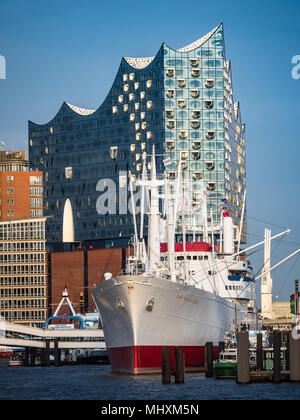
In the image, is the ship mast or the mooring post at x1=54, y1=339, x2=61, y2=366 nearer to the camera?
the ship mast

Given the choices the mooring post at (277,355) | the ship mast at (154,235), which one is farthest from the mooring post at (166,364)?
the ship mast at (154,235)

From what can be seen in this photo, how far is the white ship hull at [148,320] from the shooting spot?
88250 millimetres

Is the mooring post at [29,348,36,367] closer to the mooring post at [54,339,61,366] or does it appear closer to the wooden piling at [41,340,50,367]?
the wooden piling at [41,340,50,367]

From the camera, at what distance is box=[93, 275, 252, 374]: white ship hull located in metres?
88.2

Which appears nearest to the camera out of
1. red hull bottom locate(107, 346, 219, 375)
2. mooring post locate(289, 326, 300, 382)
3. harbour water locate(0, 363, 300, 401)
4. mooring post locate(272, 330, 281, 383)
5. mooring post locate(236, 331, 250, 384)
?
harbour water locate(0, 363, 300, 401)

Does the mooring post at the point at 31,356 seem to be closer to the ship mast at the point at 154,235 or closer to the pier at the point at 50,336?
the pier at the point at 50,336

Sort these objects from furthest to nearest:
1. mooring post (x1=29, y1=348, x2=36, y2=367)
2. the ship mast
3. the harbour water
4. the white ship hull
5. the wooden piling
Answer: mooring post (x1=29, y1=348, x2=36, y2=367)
the wooden piling
the ship mast
the white ship hull
the harbour water

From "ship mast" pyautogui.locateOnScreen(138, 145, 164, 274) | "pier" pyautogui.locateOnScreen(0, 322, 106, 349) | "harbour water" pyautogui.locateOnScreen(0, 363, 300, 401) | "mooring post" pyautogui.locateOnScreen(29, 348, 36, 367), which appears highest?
"ship mast" pyautogui.locateOnScreen(138, 145, 164, 274)

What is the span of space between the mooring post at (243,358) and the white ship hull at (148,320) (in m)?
14.2

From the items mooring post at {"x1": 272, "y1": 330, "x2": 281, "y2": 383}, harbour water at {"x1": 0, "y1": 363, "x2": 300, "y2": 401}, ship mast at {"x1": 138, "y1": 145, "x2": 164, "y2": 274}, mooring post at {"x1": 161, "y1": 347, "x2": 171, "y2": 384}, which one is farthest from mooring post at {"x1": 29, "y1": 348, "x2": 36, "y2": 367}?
mooring post at {"x1": 272, "y1": 330, "x2": 281, "y2": 383}

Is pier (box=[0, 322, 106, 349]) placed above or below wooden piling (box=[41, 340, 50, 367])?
above

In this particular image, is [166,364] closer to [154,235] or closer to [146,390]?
[146,390]

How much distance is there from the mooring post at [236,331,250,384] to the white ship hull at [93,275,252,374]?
14.2 metres

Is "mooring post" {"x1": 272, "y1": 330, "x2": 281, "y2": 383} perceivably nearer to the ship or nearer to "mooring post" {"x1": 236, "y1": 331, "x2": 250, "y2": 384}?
"mooring post" {"x1": 236, "y1": 331, "x2": 250, "y2": 384}
